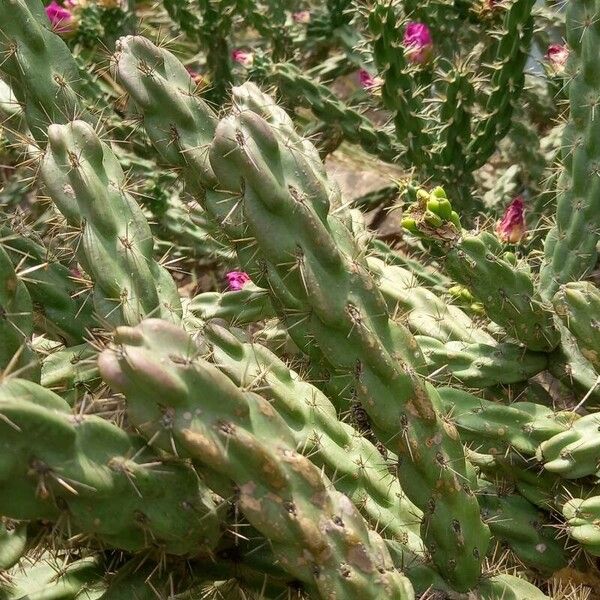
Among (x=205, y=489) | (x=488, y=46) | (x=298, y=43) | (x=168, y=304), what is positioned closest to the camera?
(x=205, y=489)

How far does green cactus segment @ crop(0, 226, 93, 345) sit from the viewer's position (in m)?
2.24

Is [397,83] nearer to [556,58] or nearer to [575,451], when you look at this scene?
[556,58]

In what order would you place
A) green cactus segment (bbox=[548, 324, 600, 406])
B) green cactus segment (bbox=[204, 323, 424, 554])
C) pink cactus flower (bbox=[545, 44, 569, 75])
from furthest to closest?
pink cactus flower (bbox=[545, 44, 569, 75]), green cactus segment (bbox=[548, 324, 600, 406]), green cactus segment (bbox=[204, 323, 424, 554])

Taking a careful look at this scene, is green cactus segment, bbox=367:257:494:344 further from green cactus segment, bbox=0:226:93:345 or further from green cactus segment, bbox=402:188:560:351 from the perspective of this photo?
green cactus segment, bbox=0:226:93:345

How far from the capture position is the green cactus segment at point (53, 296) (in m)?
2.24

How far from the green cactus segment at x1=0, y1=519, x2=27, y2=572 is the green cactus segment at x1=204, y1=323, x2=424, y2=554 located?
0.47 meters

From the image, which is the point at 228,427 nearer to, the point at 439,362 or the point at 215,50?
the point at 439,362

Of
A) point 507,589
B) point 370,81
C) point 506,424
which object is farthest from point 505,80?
point 507,589

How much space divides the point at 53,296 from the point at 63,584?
2.13 ft

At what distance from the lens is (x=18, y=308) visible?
1.90 metres

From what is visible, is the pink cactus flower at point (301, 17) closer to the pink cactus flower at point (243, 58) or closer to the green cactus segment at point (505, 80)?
the pink cactus flower at point (243, 58)

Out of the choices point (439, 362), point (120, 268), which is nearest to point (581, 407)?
point (439, 362)

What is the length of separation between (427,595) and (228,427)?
2.35ft

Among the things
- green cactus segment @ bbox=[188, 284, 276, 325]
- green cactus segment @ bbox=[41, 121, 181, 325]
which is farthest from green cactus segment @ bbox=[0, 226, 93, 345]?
green cactus segment @ bbox=[188, 284, 276, 325]
